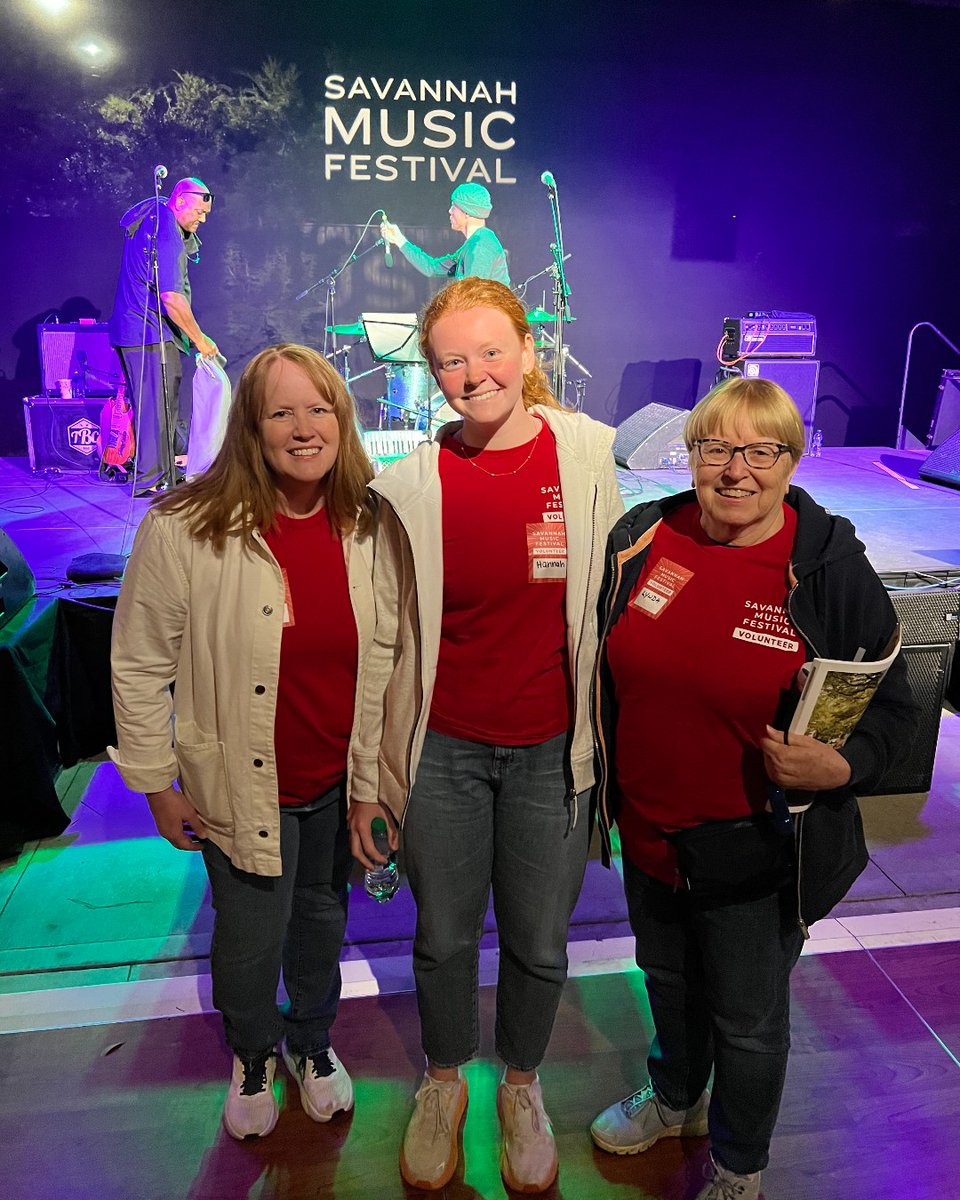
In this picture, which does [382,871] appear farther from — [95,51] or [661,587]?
[95,51]

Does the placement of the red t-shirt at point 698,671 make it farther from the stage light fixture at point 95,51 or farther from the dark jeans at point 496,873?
the stage light fixture at point 95,51

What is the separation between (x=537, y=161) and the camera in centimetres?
814

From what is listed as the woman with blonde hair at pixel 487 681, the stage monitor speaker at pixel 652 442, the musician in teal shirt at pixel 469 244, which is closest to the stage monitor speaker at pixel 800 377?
the stage monitor speaker at pixel 652 442

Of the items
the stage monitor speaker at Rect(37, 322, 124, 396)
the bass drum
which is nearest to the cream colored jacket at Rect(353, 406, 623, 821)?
the bass drum

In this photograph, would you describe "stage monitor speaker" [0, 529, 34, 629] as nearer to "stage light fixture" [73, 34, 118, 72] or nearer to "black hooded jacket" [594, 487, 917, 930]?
"black hooded jacket" [594, 487, 917, 930]

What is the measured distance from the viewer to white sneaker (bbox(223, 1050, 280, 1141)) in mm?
1862

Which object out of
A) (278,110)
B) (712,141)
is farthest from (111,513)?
(712,141)

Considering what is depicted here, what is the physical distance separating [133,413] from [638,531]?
607 centimetres

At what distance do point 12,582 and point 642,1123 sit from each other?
255cm

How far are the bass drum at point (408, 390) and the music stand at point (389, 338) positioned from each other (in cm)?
26

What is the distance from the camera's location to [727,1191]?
5.44 feet

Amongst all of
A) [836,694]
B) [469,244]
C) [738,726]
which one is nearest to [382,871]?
[738,726]

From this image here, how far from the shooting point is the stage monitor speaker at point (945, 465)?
7121mm

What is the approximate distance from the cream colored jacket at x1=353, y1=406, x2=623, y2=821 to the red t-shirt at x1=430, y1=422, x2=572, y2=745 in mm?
22
